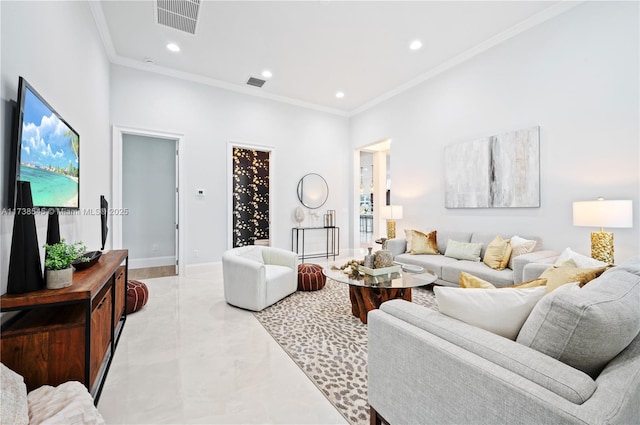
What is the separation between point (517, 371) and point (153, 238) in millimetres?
6078

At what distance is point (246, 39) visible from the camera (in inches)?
153

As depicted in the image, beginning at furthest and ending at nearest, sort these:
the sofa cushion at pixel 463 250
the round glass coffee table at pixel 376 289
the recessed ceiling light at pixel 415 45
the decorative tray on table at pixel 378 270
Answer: the recessed ceiling light at pixel 415 45
the sofa cushion at pixel 463 250
the decorative tray on table at pixel 378 270
the round glass coffee table at pixel 376 289

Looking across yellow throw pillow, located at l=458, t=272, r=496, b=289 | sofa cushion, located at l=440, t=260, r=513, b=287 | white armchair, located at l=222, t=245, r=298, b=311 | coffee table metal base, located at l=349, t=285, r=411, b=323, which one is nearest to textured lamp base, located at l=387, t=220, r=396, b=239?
sofa cushion, located at l=440, t=260, r=513, b=287

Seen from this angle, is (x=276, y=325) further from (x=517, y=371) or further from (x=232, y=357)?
(x=517, y=371)

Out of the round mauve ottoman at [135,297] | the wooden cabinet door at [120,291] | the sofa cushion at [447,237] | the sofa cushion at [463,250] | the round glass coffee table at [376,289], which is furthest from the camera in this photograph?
the sofa cushion at [447,237]

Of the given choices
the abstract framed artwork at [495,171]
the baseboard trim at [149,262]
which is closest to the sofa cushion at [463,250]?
the abstract framed artwork at [495,171]

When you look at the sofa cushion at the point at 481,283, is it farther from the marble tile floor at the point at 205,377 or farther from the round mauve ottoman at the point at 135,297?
the round mauve ottoman at the point at 135,297

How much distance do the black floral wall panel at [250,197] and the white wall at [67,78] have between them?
234 centimetres

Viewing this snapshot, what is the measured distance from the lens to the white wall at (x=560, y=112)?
9.34ft

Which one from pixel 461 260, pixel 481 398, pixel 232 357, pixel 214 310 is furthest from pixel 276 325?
pixel 461 260

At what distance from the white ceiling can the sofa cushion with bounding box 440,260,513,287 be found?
2.95 metres

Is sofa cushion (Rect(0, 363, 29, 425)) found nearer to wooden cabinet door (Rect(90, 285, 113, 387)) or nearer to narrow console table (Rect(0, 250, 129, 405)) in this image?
narrow console table (Rect(0, 250, 129, 405))

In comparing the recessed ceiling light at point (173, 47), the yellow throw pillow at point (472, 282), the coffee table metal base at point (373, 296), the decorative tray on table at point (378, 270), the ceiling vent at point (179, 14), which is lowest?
the coffee table metal base at point (373, 296)

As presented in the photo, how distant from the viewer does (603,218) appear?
262 centimetres
